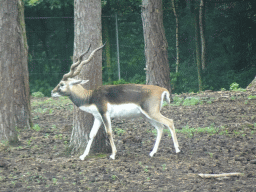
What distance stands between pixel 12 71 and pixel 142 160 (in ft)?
11.9

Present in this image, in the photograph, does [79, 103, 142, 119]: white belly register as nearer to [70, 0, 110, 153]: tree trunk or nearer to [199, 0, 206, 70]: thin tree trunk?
[70, 0, 110, 153]: tree trunk

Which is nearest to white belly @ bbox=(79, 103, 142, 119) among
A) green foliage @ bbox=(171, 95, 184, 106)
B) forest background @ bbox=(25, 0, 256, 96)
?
green foliage @ bbox=(171, 95, 184, 106)

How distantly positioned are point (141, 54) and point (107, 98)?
926 cm

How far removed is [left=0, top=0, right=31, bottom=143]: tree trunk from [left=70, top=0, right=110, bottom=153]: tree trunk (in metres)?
1.57

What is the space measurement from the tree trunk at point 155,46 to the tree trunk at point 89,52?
4.84m

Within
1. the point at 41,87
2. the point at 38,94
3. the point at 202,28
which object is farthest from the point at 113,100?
the point at 41,87

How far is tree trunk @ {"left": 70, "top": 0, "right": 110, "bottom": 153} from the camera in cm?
613

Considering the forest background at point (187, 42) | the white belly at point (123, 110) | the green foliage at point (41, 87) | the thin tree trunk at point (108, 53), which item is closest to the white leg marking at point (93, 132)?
the white belly at point (123, 110)

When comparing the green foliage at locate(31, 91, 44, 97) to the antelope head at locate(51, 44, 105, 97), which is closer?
the antelope head at locate(51, 44, 105, 97)

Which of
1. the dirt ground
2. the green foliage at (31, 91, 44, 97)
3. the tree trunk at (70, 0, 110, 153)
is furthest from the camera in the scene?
the green foliage at (31, 91, 44, 97)

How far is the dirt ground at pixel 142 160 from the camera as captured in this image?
15.7 ft

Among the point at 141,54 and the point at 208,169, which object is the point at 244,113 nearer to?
the point at 208,169

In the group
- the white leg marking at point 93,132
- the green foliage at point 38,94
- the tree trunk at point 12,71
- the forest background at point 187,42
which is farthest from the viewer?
the green foliage at point 38,94

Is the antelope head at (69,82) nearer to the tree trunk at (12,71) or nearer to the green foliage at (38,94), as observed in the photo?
the tree trunk at (12,71)
